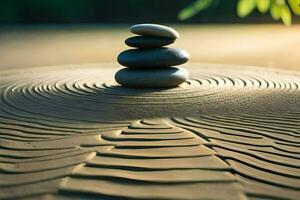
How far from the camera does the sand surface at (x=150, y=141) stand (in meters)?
2.16

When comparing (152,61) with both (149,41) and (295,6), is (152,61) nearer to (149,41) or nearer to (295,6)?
(149,41)

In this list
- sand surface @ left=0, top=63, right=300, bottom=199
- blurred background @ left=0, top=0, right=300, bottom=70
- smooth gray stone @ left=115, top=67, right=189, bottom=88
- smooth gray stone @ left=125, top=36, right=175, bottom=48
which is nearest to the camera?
sand surface @ left=0, top=63, right=300, bottom=199

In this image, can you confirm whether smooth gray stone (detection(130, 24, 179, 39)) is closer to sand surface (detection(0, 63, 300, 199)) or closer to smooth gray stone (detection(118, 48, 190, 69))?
smooth gray stone (detection(118, 48, 190, 69))

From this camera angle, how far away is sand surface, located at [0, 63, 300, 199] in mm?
2164

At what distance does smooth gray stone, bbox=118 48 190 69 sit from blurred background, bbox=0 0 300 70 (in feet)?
2.45

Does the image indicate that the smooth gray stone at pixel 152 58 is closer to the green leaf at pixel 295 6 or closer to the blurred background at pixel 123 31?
the blurred background at pixel 123 31

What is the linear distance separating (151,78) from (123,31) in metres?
9.20

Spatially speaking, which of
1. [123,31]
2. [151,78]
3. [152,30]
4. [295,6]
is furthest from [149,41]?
[123,31]

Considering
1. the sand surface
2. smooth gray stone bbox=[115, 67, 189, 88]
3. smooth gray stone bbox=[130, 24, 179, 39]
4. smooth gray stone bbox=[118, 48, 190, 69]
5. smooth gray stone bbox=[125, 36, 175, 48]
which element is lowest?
the sand surface

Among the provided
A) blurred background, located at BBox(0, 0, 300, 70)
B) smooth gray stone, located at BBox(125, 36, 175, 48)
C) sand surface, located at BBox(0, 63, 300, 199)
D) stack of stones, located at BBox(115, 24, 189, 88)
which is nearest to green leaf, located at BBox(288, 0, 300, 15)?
blurred background, located at BBox(0, 0, 300, 70)

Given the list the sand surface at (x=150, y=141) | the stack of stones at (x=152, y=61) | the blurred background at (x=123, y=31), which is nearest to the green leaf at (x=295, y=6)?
the blurred background at (x=123, y=31)

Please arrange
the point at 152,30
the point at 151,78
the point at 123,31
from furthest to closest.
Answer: the point at 123,31 < the point at 152,30 < the point at 151,78

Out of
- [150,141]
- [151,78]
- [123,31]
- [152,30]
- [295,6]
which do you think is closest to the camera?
[295,6]

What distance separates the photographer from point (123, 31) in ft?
43.6
